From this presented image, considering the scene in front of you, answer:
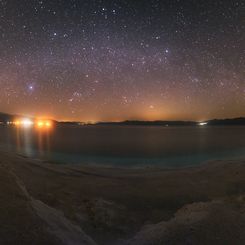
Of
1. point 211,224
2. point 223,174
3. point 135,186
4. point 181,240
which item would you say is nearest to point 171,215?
point 211,224

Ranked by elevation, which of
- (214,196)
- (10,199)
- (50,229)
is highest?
(10,199)

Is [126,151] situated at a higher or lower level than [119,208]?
lower

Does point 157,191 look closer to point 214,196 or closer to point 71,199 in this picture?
point 214,196

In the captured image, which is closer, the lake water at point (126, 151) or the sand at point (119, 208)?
the sand at point (119, 208)

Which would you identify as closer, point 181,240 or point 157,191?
point 181,240

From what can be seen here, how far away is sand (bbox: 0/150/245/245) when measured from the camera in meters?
7.38

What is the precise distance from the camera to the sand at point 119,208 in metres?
7.38

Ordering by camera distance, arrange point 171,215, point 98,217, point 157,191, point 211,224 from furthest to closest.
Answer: point 157,191
point 171,215
point 98,217
point 211,224

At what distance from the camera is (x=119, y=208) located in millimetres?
13211

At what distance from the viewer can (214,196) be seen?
16094mm

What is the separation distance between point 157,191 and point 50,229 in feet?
35.5

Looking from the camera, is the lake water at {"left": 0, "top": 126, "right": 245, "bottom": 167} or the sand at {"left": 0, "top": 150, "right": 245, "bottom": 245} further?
the lake water at {"left": 0, "top": 126, "right": 245, "bottom": 167}

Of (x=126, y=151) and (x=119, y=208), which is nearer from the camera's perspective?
(x=119, y=208)

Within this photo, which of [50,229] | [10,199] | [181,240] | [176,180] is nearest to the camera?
[50,229]
